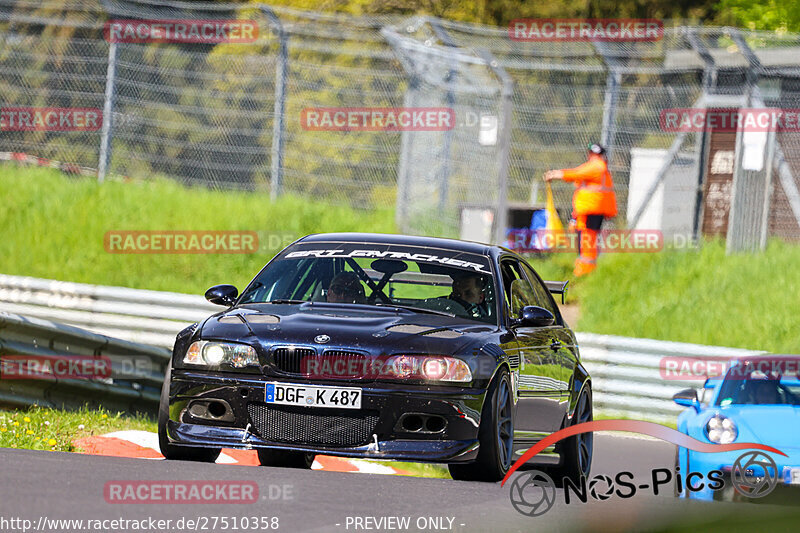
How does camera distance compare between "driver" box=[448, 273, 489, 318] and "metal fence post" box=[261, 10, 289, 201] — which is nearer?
"driver" box=[448, 273, 489, 318]

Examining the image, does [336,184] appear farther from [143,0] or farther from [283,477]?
[283,477]

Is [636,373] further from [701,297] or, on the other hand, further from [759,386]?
[759,386]

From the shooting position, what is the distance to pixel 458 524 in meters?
6.02

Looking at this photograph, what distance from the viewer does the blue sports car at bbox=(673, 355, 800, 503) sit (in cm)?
912

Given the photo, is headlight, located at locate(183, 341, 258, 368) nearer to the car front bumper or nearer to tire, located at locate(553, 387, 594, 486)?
the car front bumper

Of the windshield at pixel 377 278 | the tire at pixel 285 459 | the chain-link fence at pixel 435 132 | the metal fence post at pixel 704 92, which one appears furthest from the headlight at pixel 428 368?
the metal fence post at pixel 704 92

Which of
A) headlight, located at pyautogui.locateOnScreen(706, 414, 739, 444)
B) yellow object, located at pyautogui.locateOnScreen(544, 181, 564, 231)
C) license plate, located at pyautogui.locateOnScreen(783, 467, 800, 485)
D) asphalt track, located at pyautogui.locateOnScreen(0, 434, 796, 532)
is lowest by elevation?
license plate, located at pyautogui.locateOnScreen(783, 467, 800, 485)

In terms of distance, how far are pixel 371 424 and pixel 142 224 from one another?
14855 mm

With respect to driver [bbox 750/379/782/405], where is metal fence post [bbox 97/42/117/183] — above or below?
above

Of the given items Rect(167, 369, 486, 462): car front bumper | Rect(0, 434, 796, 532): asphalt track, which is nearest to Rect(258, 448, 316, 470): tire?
Rect(0, 434, 796, 532): asphalt track

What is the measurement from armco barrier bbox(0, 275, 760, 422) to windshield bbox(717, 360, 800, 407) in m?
4.28

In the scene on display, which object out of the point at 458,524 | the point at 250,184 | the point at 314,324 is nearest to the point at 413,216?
the point at 250,184

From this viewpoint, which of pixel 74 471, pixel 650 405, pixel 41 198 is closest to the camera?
pixel 74 471

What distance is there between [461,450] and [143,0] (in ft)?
43.4
